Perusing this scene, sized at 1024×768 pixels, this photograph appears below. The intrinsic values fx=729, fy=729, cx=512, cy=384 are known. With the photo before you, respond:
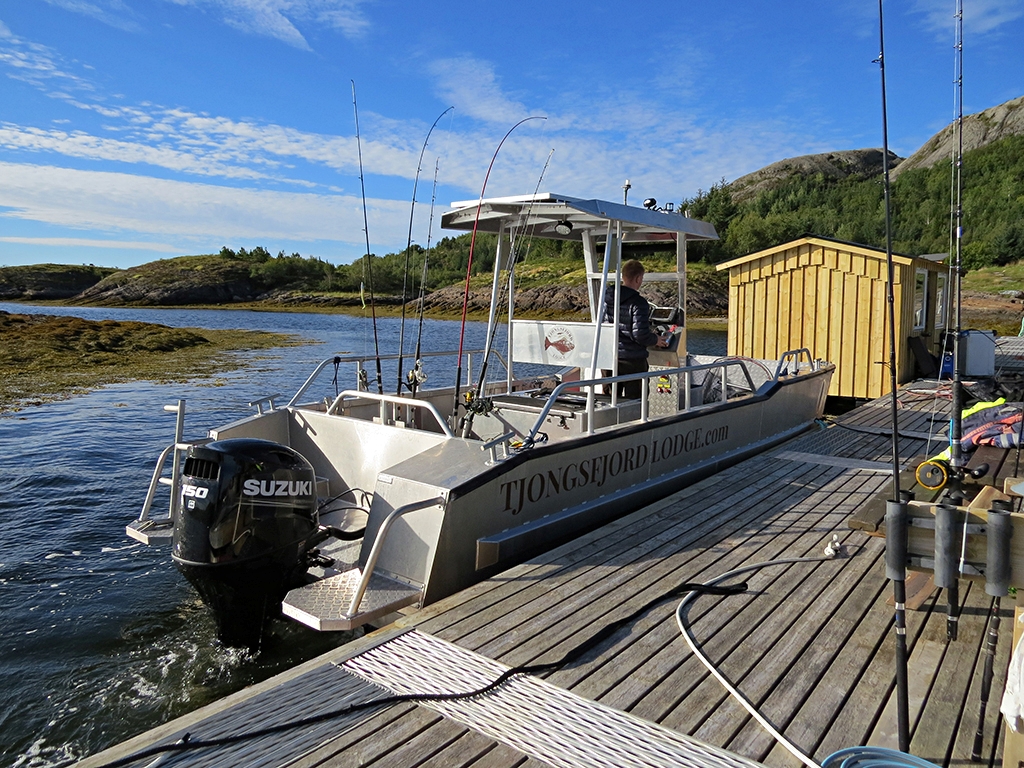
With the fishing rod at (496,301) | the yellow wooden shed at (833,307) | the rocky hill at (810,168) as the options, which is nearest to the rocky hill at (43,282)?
the yellow wooden shed at (833,307)

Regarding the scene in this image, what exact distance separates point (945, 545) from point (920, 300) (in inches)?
566

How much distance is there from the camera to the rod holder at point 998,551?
249 centimetres

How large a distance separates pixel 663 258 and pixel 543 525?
571 cm

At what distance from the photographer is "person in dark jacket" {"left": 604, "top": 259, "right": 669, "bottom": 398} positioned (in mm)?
7145

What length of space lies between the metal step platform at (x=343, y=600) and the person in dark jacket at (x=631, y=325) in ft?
11.4

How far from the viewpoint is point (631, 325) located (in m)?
7.20

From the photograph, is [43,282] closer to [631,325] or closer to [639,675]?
[631,325]

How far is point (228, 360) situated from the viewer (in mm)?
25844

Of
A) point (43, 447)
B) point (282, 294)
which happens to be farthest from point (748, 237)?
point (43, 447)

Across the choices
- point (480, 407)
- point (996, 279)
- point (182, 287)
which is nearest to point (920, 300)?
point (480, 407)

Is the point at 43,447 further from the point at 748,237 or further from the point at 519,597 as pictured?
the point at 748,237

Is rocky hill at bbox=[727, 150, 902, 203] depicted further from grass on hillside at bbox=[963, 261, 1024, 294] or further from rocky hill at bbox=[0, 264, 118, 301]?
rocky hill at bbox=[0, 264, 118, 301]

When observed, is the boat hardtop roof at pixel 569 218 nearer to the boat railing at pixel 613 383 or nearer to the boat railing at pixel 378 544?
the boat railing at pixel 613 383

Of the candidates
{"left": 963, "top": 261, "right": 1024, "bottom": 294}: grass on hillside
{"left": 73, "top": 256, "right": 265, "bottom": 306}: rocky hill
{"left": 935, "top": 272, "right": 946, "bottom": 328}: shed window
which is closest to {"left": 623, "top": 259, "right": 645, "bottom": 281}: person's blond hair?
{"left": 935, "top": 272, "right": 946, "bottom": 328}: shed window
